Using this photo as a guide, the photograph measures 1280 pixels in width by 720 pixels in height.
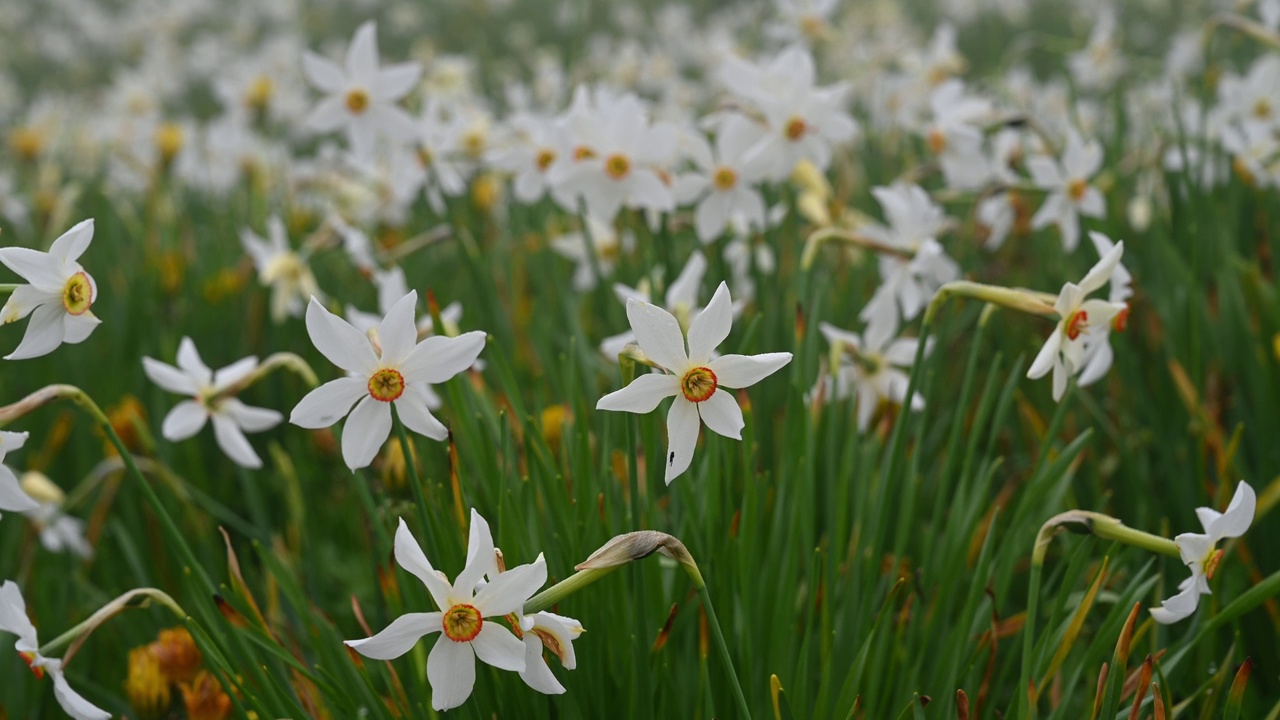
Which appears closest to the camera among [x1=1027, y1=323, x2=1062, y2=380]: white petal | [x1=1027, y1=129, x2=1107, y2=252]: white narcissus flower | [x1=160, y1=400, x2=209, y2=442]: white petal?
[x1=1027, y1=323, x2=1062, y2=380]: white petal

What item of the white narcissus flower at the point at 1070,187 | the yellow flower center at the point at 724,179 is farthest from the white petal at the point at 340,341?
the white narcissus flower at the point at 1070,187

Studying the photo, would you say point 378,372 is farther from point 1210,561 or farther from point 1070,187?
point 1070,187

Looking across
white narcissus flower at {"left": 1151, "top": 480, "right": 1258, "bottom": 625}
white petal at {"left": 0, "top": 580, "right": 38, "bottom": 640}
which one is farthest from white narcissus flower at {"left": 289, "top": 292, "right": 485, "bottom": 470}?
white narcissus flower at {"left": 1151, "top": 480, "right": 1258, "bottom": 625}

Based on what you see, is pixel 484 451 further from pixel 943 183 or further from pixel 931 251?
pixel 943 183

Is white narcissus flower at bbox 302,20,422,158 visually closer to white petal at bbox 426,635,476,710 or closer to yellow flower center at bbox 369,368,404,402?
yellow flower center at bbox 369,368,404,402

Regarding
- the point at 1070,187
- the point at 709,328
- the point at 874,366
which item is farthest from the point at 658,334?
the point at 1070,187

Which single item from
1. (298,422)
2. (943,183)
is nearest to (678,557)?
(298,422)

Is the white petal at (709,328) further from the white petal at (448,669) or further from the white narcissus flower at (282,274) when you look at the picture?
the white narcissus flower at (282,274)
